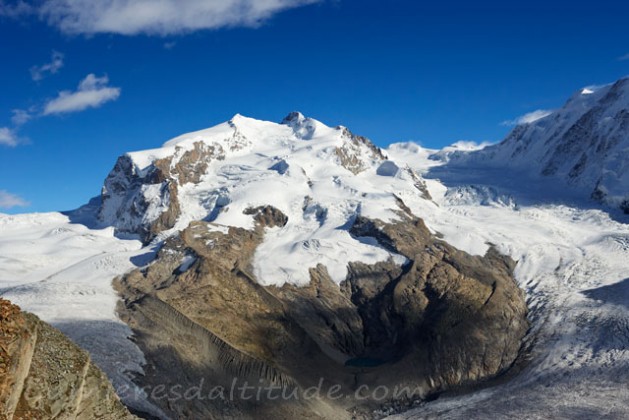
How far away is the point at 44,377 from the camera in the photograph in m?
20.8

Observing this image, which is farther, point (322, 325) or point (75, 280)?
point (75, 280)

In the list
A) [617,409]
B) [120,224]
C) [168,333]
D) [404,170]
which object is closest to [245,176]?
[120,224]

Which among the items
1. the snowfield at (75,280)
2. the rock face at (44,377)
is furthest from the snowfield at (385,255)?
the rock face at (44,377)

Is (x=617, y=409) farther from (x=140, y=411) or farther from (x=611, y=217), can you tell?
(x=611, y=217)

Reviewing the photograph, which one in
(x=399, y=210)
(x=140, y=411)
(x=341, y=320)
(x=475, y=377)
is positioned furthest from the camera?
(x=399, y=210)

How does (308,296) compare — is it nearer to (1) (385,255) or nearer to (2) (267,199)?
(1) (385,255)

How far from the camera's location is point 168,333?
86750 mm

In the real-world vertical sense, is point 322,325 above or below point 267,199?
below

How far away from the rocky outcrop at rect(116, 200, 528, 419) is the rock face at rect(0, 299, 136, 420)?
162 ft

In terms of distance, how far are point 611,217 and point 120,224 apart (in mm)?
135882

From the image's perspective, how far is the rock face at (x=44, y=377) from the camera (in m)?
19.2

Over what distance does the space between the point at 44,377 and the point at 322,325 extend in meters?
92.6

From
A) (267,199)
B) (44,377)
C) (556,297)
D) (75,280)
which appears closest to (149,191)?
(267,199)

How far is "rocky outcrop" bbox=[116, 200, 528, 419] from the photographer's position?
271ft
